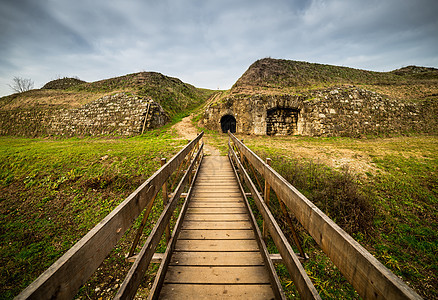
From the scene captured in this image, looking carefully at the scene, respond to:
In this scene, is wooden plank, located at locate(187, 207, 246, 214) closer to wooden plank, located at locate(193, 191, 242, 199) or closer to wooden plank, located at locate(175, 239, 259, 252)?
wooden plank, located at locate(193, 191, 242, 199)

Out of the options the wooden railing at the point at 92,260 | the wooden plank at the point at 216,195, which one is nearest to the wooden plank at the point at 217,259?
the wooden railing at the point at 92,260

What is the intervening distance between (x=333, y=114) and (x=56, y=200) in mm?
18125

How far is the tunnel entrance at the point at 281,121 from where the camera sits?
563 inches

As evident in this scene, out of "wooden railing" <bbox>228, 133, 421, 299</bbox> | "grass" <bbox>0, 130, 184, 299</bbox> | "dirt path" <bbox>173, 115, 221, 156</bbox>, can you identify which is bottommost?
"grass" <bbox>0, 130, 184, 299</bbox>

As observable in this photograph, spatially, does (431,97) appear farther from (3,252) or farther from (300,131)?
(3,252)

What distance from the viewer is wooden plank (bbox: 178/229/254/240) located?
2.89 meters

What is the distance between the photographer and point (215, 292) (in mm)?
1987

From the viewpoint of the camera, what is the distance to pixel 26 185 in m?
6.54

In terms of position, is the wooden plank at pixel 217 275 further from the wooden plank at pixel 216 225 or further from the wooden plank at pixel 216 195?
the wooden plank at pixel 216 195

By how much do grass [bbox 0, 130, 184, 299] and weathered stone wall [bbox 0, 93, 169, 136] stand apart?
6.64 m

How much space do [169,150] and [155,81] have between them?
18194 mm

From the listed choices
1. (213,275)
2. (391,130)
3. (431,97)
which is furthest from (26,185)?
(431,97)

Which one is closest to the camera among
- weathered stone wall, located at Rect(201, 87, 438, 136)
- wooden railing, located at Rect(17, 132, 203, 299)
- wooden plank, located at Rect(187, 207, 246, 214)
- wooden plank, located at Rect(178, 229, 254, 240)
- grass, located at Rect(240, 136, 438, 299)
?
wooden railing, located at Rect(17, 132, 203, 299)

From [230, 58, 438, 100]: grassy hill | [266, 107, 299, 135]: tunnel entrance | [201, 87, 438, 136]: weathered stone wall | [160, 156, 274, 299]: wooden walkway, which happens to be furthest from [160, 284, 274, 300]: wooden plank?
[230, 58, 438, 100]: grassy hill
